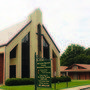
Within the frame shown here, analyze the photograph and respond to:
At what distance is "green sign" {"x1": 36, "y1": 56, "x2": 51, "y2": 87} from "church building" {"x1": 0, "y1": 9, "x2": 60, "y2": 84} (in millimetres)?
15257

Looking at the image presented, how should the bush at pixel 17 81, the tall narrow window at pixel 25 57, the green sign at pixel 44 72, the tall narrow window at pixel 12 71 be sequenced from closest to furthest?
the green sign at pixel 44 72 < the bush at pixel 17 81 < the tall narrow window at pixel 12 71 < the tall narrow window at pixel 25 57

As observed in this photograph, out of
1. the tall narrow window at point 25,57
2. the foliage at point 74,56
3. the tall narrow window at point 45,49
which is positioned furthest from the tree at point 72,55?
the tall narrow window at point 25,57

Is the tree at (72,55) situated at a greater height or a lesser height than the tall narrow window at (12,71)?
greater

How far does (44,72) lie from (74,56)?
Answer: 82777mm

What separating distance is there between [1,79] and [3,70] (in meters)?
1.57

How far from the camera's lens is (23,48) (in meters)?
31.6

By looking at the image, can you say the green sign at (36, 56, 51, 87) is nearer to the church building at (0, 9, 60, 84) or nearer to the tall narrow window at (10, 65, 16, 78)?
the church building at (0, 9, 60, 84)

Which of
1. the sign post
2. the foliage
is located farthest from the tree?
the sign post

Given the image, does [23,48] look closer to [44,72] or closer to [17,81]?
[17,81]

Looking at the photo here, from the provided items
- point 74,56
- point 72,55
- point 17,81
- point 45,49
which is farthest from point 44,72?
point 74,56

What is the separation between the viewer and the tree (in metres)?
89.9

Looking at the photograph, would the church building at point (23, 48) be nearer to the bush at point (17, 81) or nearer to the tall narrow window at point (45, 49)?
the tall narrow window at point (45, 49)

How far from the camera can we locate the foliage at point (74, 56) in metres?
88.0

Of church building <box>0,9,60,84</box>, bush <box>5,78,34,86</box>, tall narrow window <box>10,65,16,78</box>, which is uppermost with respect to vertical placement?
church building <box>0,9,60,84</box>
